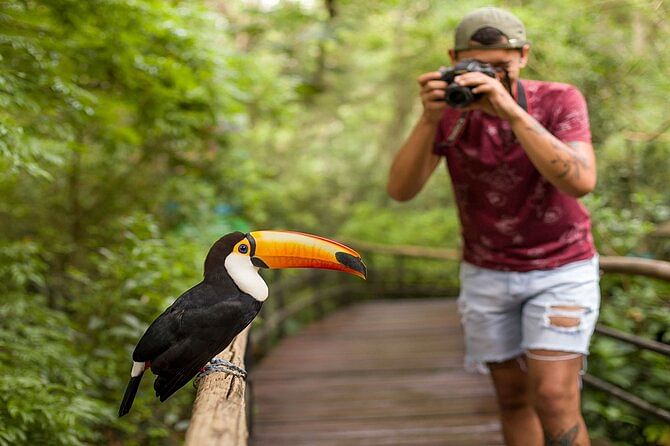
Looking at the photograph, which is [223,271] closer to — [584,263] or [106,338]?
[584,263]

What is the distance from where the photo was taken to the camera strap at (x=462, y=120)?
2164 mm

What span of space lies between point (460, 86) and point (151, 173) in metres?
3.71

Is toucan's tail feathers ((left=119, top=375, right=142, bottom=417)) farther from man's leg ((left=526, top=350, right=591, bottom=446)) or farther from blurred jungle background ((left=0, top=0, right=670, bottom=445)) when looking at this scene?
man's leg ((left=526, top=350, right=591, bottom=446))

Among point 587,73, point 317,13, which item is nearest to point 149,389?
point 587,73

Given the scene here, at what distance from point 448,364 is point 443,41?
363 centimetres

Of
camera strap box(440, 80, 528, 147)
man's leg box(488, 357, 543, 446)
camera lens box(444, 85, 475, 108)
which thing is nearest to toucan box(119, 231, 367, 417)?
camera lens box(444, 85, 475, 108)

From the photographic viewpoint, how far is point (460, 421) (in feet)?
13.0

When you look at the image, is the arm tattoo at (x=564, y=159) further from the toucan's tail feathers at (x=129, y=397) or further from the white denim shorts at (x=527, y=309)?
the toucan's tail feathers at (x=129, y=397)

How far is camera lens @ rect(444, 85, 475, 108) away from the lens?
6.61ft

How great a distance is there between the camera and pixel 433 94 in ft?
7.03

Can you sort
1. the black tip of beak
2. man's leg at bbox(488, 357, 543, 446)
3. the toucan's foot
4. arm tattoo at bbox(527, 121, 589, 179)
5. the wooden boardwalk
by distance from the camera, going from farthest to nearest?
the wooden boardwalk
man's leg at bbox(488, 357, 543, 446)
arm tattoo at bbox(527, 121, 589, 179)
the toucan's foot
the black tip of beak

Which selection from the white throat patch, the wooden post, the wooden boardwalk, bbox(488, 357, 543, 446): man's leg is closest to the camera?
the wooden post

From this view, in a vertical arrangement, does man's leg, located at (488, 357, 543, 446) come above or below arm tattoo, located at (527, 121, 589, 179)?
below

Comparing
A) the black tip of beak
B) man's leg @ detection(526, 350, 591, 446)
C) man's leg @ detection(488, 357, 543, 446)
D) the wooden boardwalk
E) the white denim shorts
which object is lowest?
the wooden boardwalk
